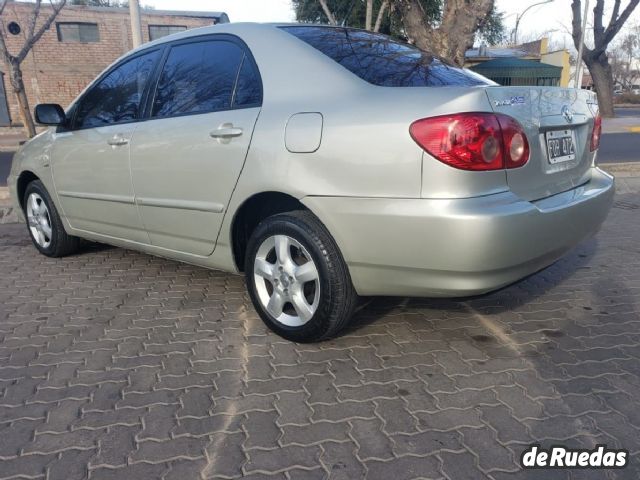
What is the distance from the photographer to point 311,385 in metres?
2.38

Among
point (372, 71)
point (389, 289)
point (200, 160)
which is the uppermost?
point (372, 71)

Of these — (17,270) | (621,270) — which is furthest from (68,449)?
(621,270)

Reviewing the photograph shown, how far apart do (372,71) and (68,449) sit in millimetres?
2170

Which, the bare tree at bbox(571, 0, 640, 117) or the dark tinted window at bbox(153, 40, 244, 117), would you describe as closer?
the dark tinted window at bbox(153, 40, 244, 117)

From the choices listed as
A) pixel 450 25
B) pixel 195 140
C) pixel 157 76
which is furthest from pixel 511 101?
pixel 450 25

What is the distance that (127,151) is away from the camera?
3379mm

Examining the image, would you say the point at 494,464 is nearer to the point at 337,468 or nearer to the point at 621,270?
the point at 337,468

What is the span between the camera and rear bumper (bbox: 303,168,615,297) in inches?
83.4

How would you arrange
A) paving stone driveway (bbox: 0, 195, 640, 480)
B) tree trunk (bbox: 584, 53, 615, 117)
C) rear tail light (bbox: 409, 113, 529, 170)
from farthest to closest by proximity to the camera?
tree trunk (bbox: 584, 53, 615, 117) → rear tail light (bbox: 409, 113, 529, 170) → paving stone driveway (bbox: 0, 195, 640, 480)

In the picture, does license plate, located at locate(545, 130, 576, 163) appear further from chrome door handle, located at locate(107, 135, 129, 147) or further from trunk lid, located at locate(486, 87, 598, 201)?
chrome door handle, located at locate(107, 135, 129, 147)

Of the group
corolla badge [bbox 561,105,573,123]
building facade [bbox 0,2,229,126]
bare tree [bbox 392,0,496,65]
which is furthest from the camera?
building facade [bbox 0,2,229,126]

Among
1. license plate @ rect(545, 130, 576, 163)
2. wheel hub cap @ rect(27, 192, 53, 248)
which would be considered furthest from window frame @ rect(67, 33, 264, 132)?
license plate @ rect(545, 130, 576, 163)

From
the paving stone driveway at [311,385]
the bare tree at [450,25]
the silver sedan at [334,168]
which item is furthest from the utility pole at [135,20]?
the paving stone driveway at [311,385]

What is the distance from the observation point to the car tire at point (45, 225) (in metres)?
4.34
